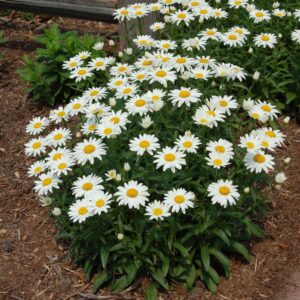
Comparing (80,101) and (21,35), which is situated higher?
(80,101)

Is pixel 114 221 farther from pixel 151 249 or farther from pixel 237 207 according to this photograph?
pixel 237 207

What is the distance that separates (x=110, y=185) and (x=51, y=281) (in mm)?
980

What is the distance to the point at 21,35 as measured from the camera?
6773mm

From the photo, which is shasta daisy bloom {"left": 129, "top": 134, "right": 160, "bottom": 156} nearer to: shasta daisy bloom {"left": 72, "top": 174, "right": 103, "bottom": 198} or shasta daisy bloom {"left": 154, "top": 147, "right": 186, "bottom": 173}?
shasta daisy bloom {"left": 154, "top": 147, "right": 186, "bottom": 173}

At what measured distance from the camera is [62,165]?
Result: 3504 millimetres

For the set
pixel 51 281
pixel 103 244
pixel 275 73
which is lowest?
pixel 51 281

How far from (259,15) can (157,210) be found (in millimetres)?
2394

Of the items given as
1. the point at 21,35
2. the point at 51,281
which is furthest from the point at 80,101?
the point at 21,35

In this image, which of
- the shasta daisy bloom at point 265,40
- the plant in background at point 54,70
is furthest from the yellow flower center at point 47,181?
the shasta daisy bloom at point 265,40

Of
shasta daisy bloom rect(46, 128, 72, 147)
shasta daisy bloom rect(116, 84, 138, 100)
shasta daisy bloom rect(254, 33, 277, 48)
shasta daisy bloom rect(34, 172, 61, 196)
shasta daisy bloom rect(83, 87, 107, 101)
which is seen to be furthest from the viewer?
shasta daisy bloom rect(254, 33, 277, 48)

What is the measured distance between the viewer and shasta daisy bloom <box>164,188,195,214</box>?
3.15 m

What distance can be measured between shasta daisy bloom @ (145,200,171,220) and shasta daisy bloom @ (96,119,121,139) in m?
0.60

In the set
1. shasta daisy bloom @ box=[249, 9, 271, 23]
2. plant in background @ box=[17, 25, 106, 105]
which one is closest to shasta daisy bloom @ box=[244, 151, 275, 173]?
shasta daisy bloom @ box=[249, 9, 271, 23]

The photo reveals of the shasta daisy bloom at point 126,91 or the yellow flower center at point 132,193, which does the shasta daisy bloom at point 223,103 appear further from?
the yellow flower center at point 132,193
